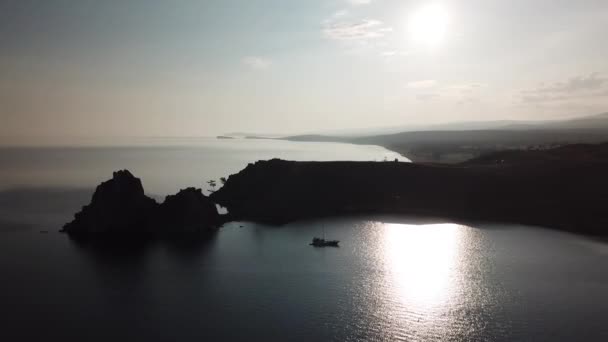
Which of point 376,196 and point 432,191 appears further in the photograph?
point 432,191

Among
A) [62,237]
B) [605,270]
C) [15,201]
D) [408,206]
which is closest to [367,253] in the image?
[605,270]

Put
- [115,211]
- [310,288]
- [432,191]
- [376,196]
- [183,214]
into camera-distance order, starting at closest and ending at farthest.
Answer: [310,288]
[115,211]
[183,214]
[376,196]
[432,191]

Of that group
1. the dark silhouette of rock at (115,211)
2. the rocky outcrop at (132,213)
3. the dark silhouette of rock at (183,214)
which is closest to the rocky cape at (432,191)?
the dark silhouette of rock at (183,214)

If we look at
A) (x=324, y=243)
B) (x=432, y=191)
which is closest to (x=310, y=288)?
(x=324, y=243)

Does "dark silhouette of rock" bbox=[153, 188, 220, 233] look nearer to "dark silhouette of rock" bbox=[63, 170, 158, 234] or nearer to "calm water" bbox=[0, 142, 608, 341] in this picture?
"dark silhouette of rock" bbox=[63, 170, 158, 234]

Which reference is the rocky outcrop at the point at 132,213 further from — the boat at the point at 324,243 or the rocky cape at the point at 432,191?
the boat at the point at 324,243

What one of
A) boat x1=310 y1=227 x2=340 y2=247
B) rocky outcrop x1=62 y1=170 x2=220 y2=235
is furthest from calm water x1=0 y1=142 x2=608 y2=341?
rocky outcrop x1=62 y1=170 x2=220 y2=235

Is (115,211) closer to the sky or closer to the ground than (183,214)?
closer to the sky

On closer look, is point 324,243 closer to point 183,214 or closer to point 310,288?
point 310,288
